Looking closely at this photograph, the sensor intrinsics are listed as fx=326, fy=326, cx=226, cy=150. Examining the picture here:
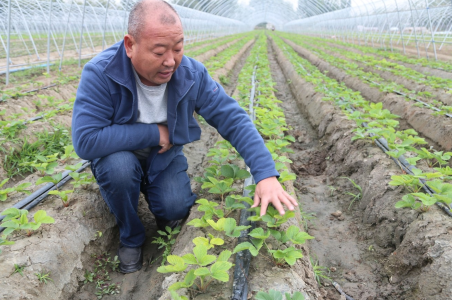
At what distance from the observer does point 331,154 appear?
410cm

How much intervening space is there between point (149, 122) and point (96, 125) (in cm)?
35

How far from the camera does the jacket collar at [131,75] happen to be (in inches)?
75.5

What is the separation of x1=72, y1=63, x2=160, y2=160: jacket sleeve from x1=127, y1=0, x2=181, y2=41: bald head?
0.40 m

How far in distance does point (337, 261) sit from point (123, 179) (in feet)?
5.38

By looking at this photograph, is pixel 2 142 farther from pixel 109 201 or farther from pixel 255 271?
pixel 255 271

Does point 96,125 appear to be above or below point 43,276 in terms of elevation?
above

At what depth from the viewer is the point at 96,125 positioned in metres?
1.92

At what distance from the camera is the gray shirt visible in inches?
81.4

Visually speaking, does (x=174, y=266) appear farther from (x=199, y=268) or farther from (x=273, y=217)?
(x=273, y=217)

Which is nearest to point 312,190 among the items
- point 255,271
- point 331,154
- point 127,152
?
point 331,154

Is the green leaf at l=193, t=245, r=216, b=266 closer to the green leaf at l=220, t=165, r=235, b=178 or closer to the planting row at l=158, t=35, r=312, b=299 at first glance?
the planting row at l=158, t=35, r=312, b=299

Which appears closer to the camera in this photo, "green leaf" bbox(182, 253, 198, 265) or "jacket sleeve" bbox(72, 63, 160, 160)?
"green leaf" bbox(182, 253, 198, 265)

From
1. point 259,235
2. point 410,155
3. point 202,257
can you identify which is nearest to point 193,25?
point 410,155

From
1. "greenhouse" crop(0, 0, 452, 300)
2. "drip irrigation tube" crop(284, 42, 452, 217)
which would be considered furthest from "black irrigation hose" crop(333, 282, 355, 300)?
"drip irrigation tube" crop(284, 42, 452, 217)
